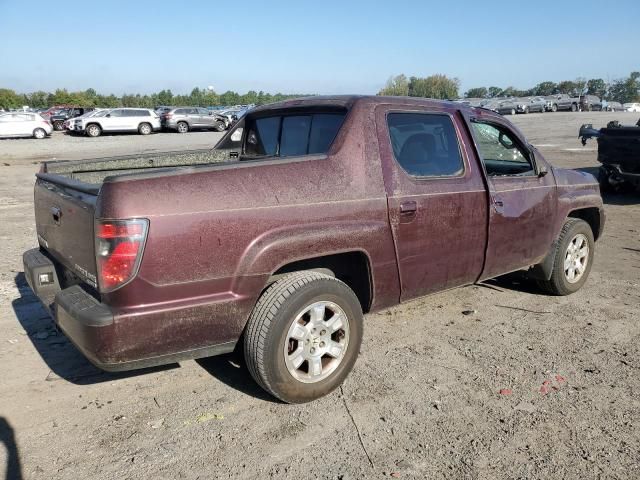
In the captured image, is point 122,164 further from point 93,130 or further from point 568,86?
point 568,86

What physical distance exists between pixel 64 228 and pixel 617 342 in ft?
13.2

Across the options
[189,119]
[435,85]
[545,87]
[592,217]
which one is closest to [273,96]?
[435,85]

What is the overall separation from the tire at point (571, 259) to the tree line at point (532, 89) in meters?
83.8

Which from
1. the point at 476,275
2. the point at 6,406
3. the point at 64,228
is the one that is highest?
the point at 64,228

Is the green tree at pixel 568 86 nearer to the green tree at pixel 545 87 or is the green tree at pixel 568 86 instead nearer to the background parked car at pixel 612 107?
the green tree at pixel 545 87

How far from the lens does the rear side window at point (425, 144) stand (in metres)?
3.83

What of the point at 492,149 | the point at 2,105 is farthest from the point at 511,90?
the point at 492,149

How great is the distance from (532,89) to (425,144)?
113875mm

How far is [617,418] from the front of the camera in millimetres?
3215

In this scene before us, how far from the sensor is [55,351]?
165 inches

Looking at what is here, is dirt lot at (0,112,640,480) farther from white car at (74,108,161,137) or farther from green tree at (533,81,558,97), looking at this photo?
green tree at (533,81,558,97)

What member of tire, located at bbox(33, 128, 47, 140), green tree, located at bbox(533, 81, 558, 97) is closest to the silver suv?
tire, located at bbox(33, 128, 47, 140)

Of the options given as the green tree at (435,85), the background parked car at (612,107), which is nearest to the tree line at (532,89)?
the green tree at (435,85)

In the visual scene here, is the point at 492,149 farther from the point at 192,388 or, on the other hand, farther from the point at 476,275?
the point at 192,388
